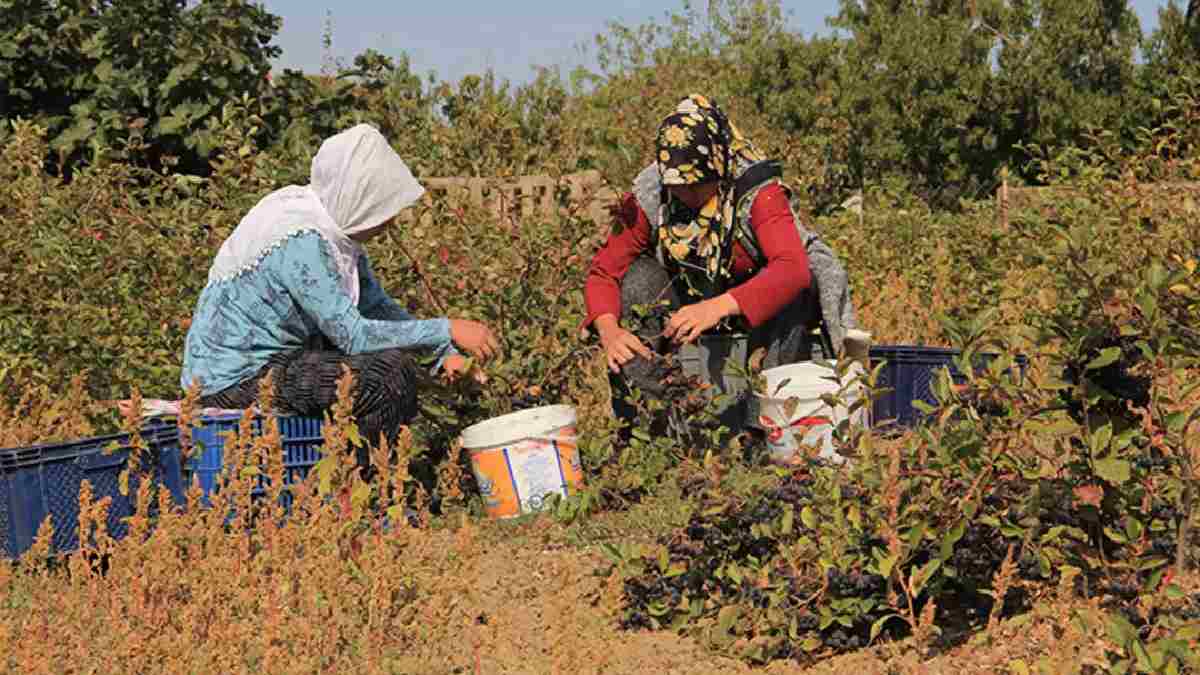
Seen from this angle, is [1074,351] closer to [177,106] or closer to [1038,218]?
[1038,218]

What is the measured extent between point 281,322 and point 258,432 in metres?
0.36

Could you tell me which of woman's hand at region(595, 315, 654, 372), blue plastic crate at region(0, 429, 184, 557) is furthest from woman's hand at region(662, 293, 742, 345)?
blue plastic crate at region(0, 429, 184, 557)

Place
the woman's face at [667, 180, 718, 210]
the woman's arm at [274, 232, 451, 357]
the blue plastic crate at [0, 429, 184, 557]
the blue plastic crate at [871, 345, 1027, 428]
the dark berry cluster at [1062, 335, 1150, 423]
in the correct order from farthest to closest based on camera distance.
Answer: the blue plastic crate at [871, 345, 1027, 428] < the woman's face at [667, 180, 718, 210] < the woman's arm at [274, 232, 451, 357] < the blue plastic crate at [0, 429, 184, 557] < the dark berry cluster at [1062, 335, 1150, 423]

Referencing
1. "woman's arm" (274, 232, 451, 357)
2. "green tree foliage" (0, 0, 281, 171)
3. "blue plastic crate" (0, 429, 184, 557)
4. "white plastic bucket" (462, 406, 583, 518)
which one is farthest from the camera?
"green tree foliage" (0, 0, 281, 171)

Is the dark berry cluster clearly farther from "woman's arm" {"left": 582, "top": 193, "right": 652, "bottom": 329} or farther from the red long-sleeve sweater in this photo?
"woman's arm" {"left": 582, "top": 193, "right": 652, "bottom": 329}

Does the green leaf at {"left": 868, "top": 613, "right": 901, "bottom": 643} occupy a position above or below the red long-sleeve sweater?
below

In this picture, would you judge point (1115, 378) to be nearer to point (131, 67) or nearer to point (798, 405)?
point (798, 405)

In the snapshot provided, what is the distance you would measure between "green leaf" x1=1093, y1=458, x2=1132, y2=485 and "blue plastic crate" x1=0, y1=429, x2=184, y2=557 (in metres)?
2.37

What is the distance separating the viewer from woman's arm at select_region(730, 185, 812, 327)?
4996mm

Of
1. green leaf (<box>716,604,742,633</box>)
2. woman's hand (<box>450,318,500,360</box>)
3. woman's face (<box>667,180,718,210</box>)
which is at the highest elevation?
woman's face (<box>667,180,718,210</box>)

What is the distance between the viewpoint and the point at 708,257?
5289 mm

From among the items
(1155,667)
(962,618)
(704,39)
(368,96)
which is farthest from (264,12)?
(704,39)

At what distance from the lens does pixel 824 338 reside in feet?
17.6

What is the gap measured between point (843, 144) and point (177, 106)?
18.1 ft
